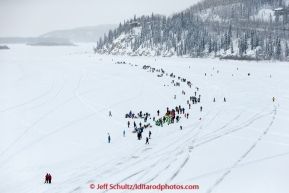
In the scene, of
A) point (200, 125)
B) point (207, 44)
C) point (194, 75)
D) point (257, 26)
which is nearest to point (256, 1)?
point (257, 26)

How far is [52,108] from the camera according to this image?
30984 millimetres

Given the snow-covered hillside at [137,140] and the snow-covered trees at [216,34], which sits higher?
the snow-covered trees at [216,34]

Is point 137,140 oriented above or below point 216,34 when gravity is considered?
below

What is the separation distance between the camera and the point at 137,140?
69.5ft

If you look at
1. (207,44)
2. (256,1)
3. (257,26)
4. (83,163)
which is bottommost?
(83,163)

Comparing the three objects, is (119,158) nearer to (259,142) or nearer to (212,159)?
(212,159)

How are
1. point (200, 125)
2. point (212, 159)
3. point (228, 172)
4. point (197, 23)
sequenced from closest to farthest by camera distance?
point (228, 172)
point (212, 159)
point (200, 125)
point (197, 23)

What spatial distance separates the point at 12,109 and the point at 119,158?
1804cm

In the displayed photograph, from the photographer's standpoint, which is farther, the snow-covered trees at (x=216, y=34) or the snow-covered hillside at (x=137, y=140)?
the snow-covered trees at (x=216, y=34)

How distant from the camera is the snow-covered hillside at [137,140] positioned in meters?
14.5

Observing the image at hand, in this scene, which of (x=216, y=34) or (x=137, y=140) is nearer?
(x=137, y=140)

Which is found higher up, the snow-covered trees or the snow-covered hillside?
the snow-covered trees

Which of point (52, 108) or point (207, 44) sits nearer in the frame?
Result: point (52, 108)

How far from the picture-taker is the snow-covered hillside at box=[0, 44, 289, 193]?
47.5ft
